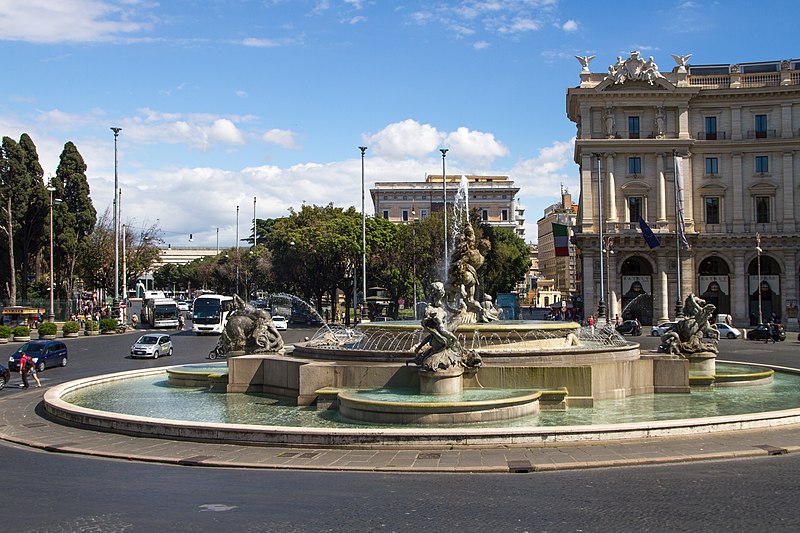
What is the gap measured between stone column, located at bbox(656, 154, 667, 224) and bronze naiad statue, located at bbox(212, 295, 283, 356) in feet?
158

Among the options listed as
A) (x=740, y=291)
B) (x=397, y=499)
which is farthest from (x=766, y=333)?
(x=397, y=499)

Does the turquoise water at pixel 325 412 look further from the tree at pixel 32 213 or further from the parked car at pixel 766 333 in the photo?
the tree at pixel 32 213

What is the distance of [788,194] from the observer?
61500 millimetres

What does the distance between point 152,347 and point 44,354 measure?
534cm

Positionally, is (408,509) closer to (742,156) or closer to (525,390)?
(525,390)

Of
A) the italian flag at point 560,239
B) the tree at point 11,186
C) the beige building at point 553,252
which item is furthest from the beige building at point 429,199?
the tree at point 11,186

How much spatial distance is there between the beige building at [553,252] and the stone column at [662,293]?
71276mm

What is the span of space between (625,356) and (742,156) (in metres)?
50.6

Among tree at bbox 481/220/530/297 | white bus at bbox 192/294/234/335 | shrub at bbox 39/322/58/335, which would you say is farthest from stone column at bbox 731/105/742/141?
shrub at bbox 39/322/58/335

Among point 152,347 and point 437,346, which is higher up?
point 437,346

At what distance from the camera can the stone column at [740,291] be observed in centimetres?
6116

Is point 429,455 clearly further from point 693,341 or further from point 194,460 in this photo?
point 693,341

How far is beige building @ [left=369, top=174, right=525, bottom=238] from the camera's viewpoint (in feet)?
376

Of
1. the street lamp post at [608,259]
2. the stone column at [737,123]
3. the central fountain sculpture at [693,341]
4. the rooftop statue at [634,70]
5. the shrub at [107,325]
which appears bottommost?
the shrub at [107,325]
